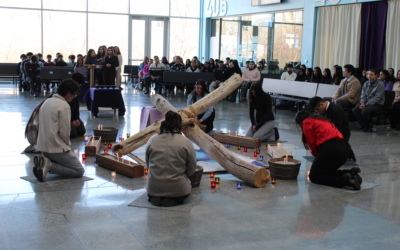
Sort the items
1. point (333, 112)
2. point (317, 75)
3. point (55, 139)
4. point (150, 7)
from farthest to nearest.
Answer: point (150, 7) → point (317, 75) → point (333, 112) → point (55, 139)

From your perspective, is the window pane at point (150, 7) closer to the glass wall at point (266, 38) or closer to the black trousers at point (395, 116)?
the glass wall at point (266, 38)

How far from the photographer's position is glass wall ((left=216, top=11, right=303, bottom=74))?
1698 centimetres

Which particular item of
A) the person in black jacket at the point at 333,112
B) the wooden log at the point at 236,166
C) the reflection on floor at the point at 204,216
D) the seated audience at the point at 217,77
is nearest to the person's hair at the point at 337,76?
the seated audience at the point at 217,77

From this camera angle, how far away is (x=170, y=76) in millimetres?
16609

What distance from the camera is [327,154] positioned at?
5.14m

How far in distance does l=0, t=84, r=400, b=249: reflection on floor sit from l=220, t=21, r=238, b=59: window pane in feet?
52.8

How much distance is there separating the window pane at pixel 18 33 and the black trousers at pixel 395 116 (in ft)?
58.1

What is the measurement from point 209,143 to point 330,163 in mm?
1580

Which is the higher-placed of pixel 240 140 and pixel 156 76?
pixel 156 76

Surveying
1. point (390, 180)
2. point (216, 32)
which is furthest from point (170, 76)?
point (390, 180)

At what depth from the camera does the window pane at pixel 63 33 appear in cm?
2183

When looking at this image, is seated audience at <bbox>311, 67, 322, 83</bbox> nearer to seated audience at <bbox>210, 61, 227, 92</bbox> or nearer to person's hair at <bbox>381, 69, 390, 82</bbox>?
person's hair at <bbox>381, 69, 390, 82</bbox>

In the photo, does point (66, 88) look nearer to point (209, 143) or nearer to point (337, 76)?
point (209, 143)

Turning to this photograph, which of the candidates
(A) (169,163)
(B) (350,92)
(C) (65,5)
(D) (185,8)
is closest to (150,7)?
(D) (185,8)
